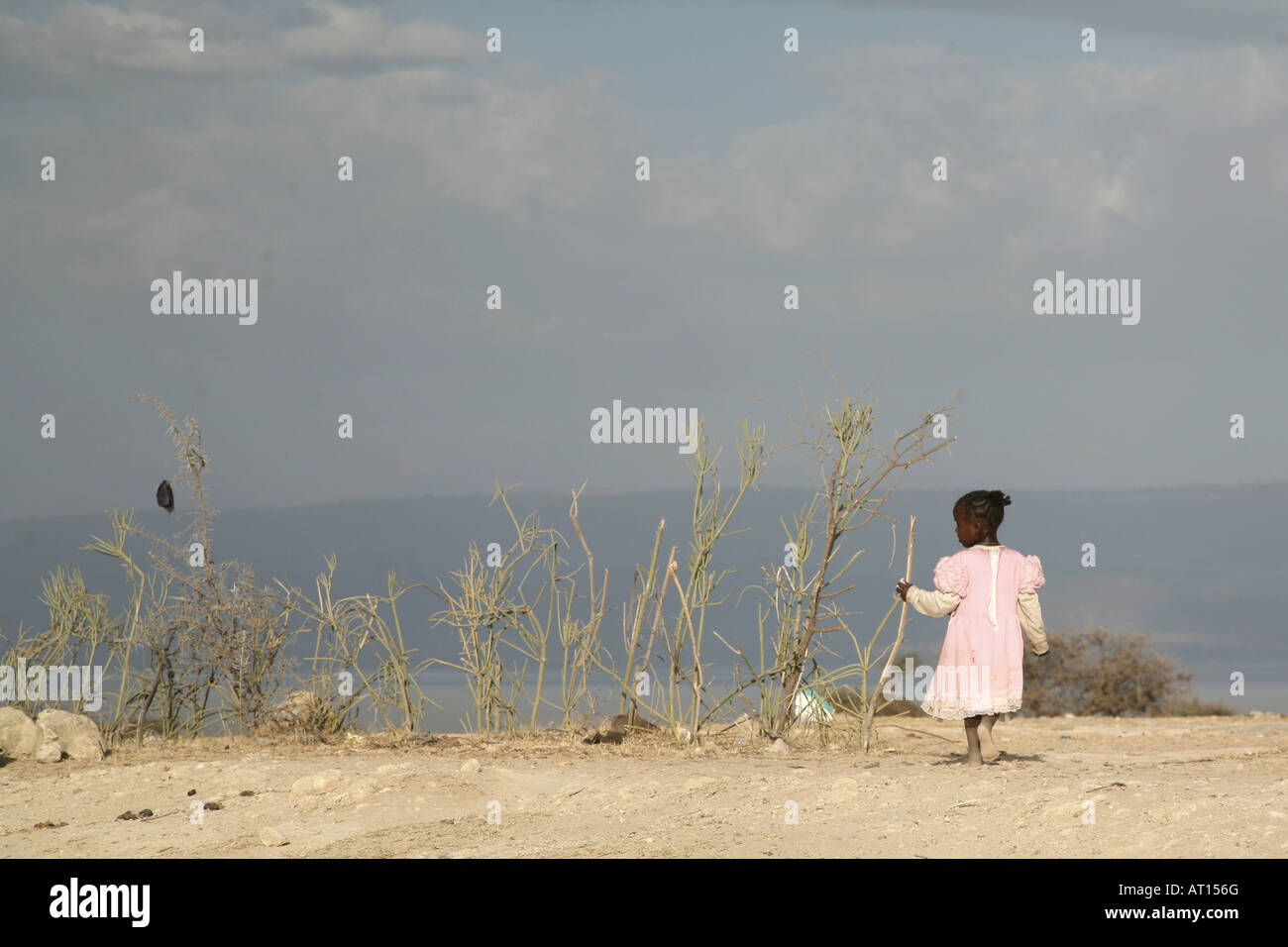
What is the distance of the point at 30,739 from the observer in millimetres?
10219

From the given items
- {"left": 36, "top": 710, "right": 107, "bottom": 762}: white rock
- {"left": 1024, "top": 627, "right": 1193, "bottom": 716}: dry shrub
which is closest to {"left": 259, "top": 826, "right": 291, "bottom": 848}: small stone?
{"left": 36, "top": 710, "right": 107, "bottom": 762}: white rock

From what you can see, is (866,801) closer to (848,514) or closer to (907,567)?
(907,567)

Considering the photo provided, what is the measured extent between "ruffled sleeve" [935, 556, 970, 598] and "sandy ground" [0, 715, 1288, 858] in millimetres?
1064

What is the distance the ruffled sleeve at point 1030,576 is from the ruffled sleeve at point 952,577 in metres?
0.34

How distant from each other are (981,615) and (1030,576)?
0.41 meters

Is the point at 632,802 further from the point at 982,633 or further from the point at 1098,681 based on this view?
the point at 1098,681

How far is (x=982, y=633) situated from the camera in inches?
340

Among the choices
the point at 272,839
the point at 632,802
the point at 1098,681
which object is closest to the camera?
the point at 272,839

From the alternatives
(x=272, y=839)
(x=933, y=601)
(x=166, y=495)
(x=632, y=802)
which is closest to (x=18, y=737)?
(x=166, y=495)

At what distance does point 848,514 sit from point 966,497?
157 centimetres

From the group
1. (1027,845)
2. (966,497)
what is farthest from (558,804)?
(966,497)

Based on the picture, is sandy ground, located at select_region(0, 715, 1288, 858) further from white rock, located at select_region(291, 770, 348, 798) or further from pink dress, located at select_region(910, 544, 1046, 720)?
pink dress, located at select_region(910, 544, 1046, 720)

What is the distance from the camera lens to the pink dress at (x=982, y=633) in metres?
8.59

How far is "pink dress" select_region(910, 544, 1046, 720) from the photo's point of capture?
859 cm
